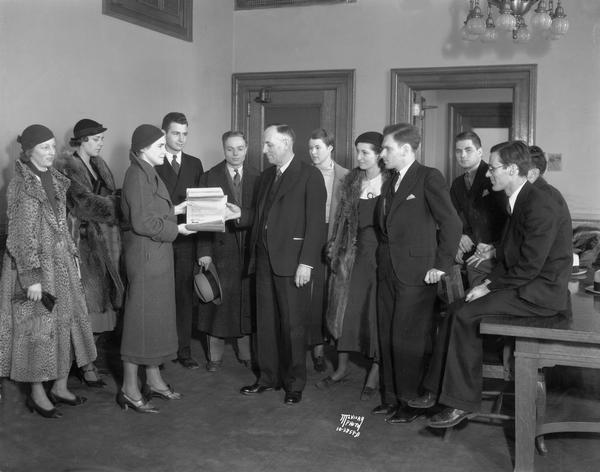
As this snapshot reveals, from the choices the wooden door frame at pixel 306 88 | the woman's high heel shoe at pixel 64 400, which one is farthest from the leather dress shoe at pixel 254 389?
the wooden door frame at pixel 306 88

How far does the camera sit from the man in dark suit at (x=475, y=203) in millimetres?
5426

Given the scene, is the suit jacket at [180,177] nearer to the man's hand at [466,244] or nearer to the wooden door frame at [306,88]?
the man's hand at [466,244]

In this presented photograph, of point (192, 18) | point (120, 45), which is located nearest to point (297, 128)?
point (192, 18)

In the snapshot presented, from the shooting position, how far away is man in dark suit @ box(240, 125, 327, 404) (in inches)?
185

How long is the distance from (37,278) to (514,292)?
2.64m

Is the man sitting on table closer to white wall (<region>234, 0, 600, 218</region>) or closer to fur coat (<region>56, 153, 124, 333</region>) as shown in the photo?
fur coat (<region>56, 153, 124, 333</region>)

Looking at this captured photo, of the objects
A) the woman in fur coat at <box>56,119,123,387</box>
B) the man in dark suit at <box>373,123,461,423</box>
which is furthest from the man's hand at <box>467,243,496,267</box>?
the woman in fur coat at <box>56,119,123,387</box>

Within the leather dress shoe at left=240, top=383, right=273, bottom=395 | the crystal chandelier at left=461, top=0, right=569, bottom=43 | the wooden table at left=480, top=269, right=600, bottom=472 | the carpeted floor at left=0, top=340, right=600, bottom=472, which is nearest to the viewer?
the wooden table at left=480, top=269, right=600, bottom=472

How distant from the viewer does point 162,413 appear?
452 centimetres

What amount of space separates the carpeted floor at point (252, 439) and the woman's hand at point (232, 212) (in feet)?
3.82

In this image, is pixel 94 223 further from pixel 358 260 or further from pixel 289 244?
pixel 358 260

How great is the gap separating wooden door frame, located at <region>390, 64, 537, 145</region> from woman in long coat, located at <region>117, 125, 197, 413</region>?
346cm

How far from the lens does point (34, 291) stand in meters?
4.27

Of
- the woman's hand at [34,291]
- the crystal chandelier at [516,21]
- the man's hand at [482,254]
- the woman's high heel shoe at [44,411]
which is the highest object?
the crystal chandelier at [516,21]
